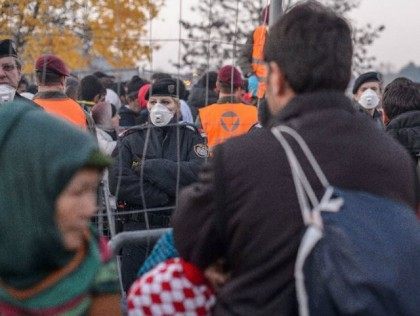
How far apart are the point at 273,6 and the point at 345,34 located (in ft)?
6.05

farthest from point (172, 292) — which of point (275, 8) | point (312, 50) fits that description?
point (275, 8)

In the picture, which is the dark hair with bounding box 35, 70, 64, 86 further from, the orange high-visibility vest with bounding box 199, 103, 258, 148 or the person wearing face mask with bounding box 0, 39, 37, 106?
the orange high-visibility vest with bounding box 199, 103, 258, 148

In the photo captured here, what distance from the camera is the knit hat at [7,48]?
5.76 meters

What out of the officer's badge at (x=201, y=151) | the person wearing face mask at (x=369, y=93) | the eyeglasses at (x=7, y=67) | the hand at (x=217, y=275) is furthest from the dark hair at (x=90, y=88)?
the hand at (x=217, y=275)

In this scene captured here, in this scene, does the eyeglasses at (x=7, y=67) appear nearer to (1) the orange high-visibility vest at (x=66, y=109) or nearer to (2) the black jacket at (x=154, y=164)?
(1) the orange high-visibility vest at (x=66, y=109)

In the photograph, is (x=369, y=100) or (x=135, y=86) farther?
(x=135, y=86)

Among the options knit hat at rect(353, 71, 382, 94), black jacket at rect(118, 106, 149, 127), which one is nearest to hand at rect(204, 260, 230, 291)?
knit hat at rect(353, 71, 382, 94)

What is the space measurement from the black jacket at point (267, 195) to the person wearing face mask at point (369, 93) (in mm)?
4977

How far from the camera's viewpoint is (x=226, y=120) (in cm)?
729

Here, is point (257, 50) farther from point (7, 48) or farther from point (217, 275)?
point (217, 275)

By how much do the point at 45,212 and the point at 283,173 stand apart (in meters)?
0.64

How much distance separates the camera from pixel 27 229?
222 cm

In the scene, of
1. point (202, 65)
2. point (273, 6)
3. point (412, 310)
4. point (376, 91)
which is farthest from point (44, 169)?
point (202, 65)

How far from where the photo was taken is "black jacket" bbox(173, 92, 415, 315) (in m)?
2.51
